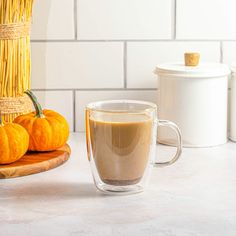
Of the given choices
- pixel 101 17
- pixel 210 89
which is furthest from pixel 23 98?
pixel 210 89

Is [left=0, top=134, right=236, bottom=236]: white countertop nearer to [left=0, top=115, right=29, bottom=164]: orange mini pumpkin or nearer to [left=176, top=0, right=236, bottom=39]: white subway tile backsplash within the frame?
[left=0, top=115, right=29, bottom=164]: orange mini pumpkin

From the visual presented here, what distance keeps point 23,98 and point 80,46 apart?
0.63ft

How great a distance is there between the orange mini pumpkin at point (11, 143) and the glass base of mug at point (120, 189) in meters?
0.17

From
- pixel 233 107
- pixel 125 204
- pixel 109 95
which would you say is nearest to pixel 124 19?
pixel 109 95

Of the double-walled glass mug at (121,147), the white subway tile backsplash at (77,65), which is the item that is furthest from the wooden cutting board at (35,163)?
the white subway tile backsplash at (77,65)

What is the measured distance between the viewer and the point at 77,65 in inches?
53.6

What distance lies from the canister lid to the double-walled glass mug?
0.23 m

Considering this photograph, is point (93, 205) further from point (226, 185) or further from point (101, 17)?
point (101, 17)

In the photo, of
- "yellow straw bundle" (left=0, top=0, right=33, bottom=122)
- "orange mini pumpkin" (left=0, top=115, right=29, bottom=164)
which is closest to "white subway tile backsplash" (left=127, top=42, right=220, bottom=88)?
"yellow straw bundle" (left=0, top=0, right=33, bottom=122)

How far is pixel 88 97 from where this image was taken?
Answer: 1378 millimetres

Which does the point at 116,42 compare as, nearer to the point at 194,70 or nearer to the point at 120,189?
the point at 194,70

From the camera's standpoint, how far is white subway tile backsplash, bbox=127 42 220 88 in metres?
1.35

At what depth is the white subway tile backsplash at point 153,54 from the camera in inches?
53.2

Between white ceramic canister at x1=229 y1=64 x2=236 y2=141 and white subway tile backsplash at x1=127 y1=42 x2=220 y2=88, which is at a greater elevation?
white subway tile backsplash at x1=127 y1=42 x2=220 y2=88
